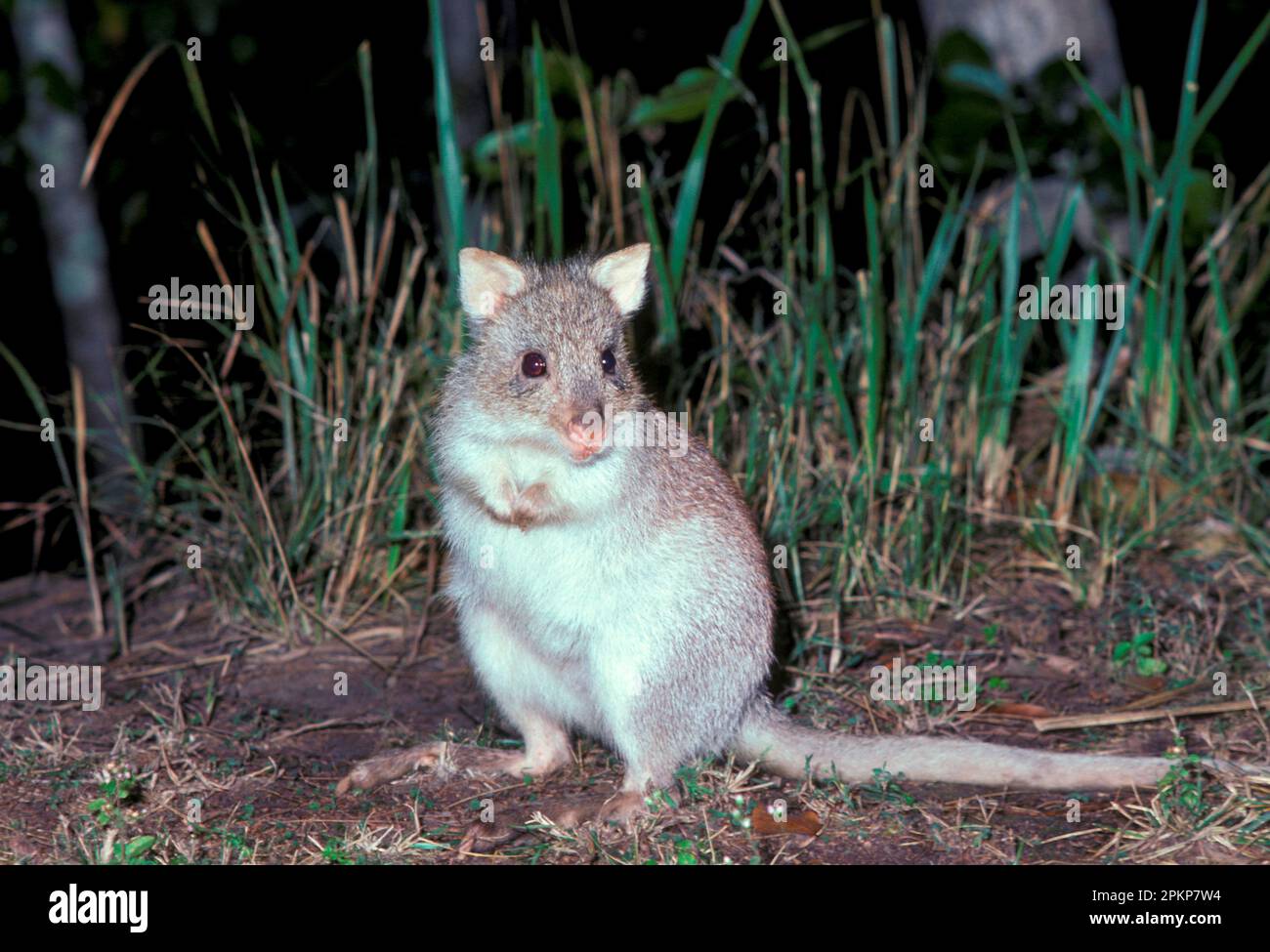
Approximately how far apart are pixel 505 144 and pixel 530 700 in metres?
2.26

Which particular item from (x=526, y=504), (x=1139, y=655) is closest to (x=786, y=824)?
(x=526, y=504)

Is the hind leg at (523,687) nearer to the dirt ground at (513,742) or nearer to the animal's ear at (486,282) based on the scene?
the dirt ground at (513,742)

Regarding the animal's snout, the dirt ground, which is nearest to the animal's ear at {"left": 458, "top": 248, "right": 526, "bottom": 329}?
the animal's snout

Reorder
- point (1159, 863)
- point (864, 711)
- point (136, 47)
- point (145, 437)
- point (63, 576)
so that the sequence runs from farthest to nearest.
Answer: point (145, 437), point (136, 47), point (63, 576), point (864, 711), point (1159, 863)

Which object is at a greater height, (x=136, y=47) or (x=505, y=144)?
(x=136, y=47)

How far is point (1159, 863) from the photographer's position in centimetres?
310

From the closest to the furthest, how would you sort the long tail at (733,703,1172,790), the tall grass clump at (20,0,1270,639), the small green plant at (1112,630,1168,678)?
the long tail at (733,703,1172,790)
the small green plant at (1112,630,1168,678)
the tall grass clump at (20,0,1270,639)

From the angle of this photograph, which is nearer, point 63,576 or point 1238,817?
point 1238,817

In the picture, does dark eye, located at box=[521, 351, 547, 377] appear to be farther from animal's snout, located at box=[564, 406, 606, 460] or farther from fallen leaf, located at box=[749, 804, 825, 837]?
fallen leaf, located at box=[749, 804, 825, 837]

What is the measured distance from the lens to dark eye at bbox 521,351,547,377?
3564 mm

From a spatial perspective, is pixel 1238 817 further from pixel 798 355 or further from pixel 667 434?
pixel 798 355

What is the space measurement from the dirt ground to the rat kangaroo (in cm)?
9

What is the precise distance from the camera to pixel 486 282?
369 centimetres

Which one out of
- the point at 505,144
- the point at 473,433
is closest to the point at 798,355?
the point at 505,144
